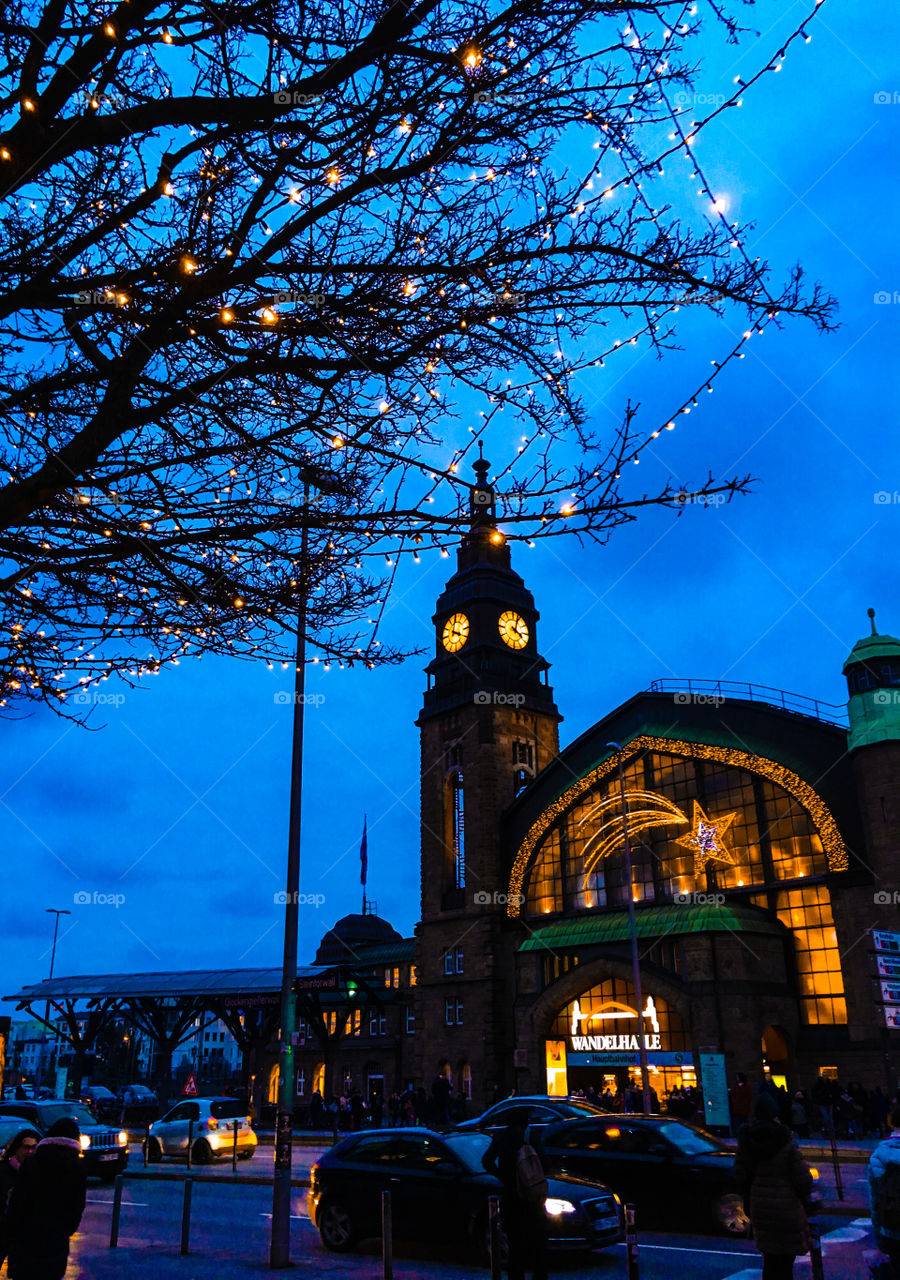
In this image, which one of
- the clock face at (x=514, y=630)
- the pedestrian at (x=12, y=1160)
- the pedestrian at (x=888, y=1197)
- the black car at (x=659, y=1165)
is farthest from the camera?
the clock face at (x=514, y=630)

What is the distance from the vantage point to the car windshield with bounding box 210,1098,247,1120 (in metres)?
28.9

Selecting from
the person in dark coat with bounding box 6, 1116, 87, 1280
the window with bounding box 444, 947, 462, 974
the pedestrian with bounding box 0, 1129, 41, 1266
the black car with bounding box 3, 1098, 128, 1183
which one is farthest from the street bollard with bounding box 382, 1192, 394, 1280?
the window with bounding box 444, 947, 462, 974

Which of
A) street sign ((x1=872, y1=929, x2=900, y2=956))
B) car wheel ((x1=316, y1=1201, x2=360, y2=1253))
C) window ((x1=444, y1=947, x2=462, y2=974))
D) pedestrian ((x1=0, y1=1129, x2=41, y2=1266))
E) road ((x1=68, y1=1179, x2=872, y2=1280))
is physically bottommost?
road ((x1=68, y1=1179, x2=872, y2=1280))

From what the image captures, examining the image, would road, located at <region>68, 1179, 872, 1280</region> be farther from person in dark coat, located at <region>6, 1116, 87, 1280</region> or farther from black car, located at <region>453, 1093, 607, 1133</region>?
person in dark coat, located at <region>6, 1116, 87, 1280</region>

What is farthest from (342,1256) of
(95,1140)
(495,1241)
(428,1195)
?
(95,1140)

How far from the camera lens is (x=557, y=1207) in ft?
39.1

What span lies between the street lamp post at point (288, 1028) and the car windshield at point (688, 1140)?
5317 mm

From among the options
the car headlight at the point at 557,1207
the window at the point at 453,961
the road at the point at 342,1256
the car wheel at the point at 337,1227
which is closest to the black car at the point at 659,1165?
the road at the point at 342,1256

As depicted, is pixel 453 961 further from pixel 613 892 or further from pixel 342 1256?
pixel 342 1256

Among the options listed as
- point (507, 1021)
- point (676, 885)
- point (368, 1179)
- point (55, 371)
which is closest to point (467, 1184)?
point (368, 1179)

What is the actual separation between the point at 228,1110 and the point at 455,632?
87.6 ft

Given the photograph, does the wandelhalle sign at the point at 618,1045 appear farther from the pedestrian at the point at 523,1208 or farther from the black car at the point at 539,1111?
the pedestrian at the point at 523,1208

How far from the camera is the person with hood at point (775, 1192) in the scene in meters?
7.71

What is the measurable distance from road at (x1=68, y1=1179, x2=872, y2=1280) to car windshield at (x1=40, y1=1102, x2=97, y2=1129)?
5238 millimetres
